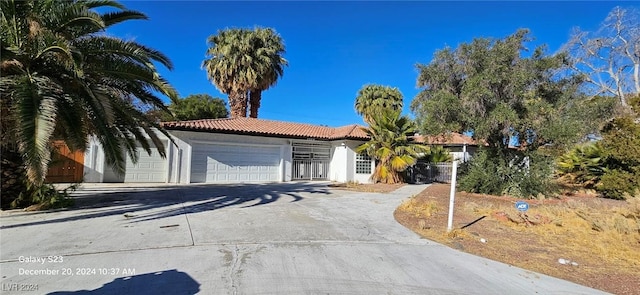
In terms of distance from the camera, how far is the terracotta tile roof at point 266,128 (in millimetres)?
17781

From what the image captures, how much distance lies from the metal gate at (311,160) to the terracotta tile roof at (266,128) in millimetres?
805

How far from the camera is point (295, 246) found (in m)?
5.68

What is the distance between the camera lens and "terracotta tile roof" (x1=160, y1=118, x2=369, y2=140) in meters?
17.8

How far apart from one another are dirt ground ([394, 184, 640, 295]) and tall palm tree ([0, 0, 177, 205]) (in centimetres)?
737

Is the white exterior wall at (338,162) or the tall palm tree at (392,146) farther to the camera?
the white exterior wall at (338,162)

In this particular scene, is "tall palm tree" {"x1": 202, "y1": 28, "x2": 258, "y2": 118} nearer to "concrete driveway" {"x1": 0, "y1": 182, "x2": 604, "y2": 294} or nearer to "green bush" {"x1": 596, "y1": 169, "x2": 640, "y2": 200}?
"concrete driveway" {"x1": 0, "y1": 182, "x2": 604, "y2": 294}

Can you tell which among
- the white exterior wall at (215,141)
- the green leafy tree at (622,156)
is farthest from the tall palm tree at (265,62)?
the green leafy tree at (622,156)

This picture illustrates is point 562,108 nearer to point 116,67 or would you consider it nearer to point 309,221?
point 309,221

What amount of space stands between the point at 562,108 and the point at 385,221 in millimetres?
9877

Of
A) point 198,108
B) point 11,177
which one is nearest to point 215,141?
point 11,177

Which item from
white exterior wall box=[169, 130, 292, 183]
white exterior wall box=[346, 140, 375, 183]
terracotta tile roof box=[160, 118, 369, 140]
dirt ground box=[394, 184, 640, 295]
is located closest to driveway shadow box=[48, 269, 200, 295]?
dirt ground box=[394, 184, 640, 295]

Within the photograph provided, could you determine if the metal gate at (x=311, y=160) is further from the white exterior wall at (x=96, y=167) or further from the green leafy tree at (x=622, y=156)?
the green leafy tree at (x=622, y=156)

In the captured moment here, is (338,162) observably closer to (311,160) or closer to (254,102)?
(311,160)

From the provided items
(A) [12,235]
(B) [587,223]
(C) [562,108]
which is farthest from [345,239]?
(C) [562,108]
